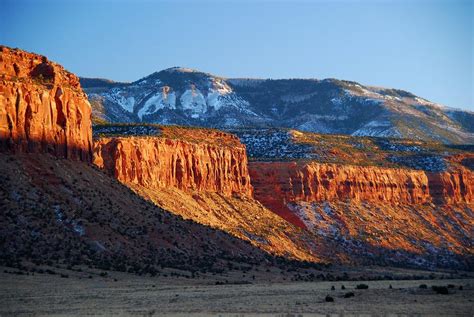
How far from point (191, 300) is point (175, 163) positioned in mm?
54765

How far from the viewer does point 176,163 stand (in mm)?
95250

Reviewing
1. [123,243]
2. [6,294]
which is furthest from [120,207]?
[6,294]

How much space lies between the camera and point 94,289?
4606cm

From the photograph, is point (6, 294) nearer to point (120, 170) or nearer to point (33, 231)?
point (33, 231)

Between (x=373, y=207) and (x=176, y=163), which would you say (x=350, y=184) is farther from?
(x=176, y=163)

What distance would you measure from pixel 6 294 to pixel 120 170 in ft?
139

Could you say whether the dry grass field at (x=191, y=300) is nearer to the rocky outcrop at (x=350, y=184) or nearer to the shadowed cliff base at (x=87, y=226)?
the shadowed cliff base at (x=87, y=226)

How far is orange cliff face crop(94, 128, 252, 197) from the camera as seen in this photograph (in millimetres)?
83688

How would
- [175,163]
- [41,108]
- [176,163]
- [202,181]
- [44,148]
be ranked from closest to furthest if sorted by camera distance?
[41,108] < [44,148] < [175,163] < [176,163] < [202,181]

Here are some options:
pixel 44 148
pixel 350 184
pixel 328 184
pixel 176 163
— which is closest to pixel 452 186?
pixel 350 184

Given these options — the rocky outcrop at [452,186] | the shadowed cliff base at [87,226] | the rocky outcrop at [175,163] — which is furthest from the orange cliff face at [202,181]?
the rocky outcrop at [452,186]

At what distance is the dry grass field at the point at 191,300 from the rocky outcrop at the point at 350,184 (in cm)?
6141

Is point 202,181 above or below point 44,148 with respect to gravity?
below

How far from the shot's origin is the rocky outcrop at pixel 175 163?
83.6 m
